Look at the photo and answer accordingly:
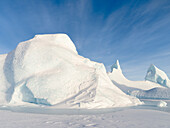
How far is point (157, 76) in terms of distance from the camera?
48938 mm

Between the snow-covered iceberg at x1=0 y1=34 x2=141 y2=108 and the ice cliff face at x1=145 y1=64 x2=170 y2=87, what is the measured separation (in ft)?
122

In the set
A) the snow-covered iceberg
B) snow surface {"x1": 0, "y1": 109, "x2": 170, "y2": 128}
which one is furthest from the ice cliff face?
snow surface {"x1": 0, "y1": 109, "x2": 170, "y2": 128}

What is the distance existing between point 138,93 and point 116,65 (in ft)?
74.3

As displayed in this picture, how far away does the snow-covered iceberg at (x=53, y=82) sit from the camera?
13.3m

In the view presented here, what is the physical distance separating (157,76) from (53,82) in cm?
4620

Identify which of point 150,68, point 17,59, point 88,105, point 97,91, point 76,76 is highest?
point 150,68

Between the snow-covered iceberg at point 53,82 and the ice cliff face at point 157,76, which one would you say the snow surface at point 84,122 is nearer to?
the snow-covered iceberg at point 53,82

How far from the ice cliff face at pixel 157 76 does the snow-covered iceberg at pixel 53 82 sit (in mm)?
37314

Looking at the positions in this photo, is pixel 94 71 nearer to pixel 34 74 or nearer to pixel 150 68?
pixel 34 74

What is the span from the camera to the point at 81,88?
14.9 m

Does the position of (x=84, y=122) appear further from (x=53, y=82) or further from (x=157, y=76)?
(x=157, y=76)

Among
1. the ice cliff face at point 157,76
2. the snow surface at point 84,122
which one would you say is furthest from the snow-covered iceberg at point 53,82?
the ice cliff face at point 157,76

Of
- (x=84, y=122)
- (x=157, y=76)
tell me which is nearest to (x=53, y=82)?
(x=84, y=122)

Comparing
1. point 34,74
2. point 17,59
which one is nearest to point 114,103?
point 34,74
